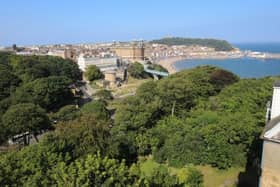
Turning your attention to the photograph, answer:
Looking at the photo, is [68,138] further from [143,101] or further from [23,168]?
[143,101]

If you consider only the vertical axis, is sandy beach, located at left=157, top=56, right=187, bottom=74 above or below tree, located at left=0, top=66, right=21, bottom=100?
below

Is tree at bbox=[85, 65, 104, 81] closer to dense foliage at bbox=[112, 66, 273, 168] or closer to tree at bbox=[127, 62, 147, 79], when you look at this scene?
tree at bbox=[127, 62, 147, 79]

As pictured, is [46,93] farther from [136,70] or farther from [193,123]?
[136,70]

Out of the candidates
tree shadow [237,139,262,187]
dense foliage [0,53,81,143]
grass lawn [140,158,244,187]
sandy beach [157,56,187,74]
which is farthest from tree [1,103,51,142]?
sandy beach [157,56,187,74]

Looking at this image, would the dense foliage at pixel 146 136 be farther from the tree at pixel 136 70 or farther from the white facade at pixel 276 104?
the tree at pixel 136 70

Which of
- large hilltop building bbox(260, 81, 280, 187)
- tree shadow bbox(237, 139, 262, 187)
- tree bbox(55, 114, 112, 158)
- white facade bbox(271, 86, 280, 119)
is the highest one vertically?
white facade bbox(271, 86, 280, 119)

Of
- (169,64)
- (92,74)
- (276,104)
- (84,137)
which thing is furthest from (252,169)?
(169,64)
